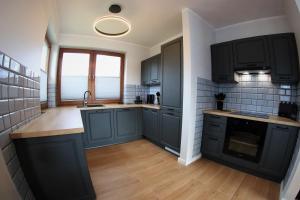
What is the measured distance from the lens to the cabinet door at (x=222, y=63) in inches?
93.0

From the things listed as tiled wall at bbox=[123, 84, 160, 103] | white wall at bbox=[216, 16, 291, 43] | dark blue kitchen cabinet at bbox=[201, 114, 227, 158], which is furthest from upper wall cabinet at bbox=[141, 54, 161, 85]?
dark blue kitchen cabinet at bbox=[201, 114, 227, 158]

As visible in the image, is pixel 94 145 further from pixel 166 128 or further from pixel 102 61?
pixel 102 61

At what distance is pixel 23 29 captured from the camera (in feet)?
3.56

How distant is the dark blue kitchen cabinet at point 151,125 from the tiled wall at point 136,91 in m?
0.64

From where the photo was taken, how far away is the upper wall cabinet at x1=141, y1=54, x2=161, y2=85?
3.13m

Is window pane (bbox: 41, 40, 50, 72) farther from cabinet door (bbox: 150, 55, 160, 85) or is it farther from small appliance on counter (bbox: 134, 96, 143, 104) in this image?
cabinet door (bbox: 150, 55, 160, 85)

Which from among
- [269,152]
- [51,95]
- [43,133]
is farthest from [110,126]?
[269,152]

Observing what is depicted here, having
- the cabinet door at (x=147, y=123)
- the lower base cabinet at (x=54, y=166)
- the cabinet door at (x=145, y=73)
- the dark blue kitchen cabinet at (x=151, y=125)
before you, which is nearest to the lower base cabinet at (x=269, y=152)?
the dark blue kitchen cabinet at (x=151, y=125)

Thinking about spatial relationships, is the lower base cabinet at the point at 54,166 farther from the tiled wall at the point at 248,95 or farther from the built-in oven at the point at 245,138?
the built-in oven at the point at 245,138

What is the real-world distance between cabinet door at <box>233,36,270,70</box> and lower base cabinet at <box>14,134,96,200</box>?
255 centimetres

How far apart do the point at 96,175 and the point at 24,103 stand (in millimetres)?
1288

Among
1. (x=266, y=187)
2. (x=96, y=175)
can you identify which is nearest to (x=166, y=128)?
(x=96, y=175)

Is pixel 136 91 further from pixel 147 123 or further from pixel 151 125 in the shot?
pixel 151 125

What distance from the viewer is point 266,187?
1.71 meters
